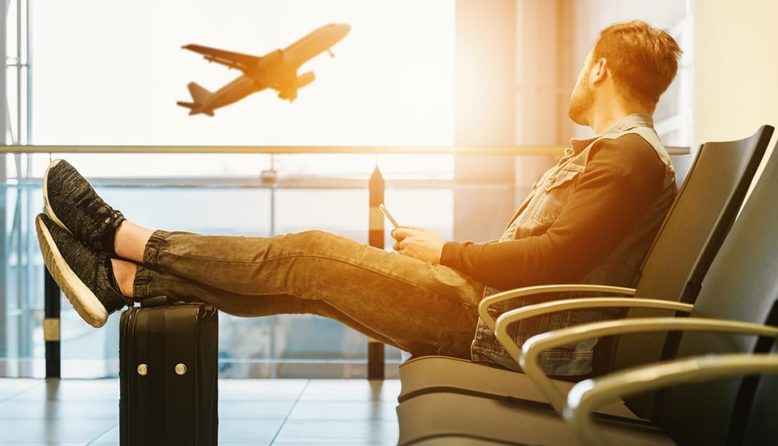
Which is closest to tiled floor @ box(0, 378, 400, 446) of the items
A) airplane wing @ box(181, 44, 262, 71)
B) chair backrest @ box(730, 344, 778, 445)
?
chair backrest @ box(730, 344, 778, 445)

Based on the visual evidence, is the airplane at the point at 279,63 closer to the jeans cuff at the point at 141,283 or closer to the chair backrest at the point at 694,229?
the jeans cuff at the point at 141,283

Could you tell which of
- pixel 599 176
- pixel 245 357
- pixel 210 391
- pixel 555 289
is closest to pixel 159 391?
pixel 210 391

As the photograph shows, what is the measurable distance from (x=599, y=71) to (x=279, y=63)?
→ 938 cm

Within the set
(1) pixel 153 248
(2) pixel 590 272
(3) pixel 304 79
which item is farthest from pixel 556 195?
(3) pixel 304 79

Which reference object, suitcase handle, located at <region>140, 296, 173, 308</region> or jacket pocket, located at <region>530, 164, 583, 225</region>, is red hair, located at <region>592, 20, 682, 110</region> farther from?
suitcase handle, located at <region>140, 296, 173, 308</region>

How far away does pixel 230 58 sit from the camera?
11.0 m

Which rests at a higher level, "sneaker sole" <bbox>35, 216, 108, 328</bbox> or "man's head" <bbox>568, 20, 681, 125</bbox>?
"man's head" <bbox>568, 20, 681, 125</bbox>

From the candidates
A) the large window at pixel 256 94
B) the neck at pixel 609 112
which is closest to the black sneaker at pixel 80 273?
the neck at pixel 609 112

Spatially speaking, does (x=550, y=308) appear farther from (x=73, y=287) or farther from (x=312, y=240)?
(x=73, y=287)

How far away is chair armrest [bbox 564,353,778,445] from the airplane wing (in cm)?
1067

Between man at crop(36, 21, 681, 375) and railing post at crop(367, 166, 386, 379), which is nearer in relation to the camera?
man at crop(36, 21, 681, 375)

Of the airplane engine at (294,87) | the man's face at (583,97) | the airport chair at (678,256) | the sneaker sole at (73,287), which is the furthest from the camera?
the airplane engine at (294,87)

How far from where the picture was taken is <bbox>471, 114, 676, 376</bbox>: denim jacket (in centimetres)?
150

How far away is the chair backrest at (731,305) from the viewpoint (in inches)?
38.9
